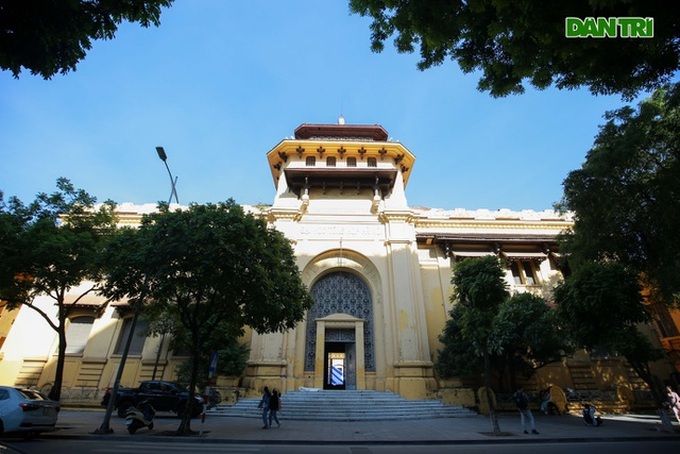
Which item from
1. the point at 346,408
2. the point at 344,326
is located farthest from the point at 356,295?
the point at 346,408

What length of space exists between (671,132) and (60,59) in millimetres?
19585

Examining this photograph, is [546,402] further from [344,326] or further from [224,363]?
[224,363]

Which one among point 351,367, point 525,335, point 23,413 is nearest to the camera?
point 23,413

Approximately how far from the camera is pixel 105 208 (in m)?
16.0

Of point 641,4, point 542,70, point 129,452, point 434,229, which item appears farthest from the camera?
point 434,229

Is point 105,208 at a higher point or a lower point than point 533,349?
higher

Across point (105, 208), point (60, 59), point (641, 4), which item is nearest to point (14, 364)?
point (105, 208)

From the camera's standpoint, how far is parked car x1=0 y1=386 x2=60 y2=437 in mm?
8750

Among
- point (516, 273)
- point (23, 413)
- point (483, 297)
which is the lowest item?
point (23, 413)

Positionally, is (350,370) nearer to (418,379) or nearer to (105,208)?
(418,379)

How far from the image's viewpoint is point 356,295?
71.6 ft

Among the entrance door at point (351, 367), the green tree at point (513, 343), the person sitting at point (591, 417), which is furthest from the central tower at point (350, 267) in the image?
the person sitting at point (591, 417)

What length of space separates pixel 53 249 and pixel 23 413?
641 centimetres

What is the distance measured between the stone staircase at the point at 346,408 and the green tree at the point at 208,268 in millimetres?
5106
